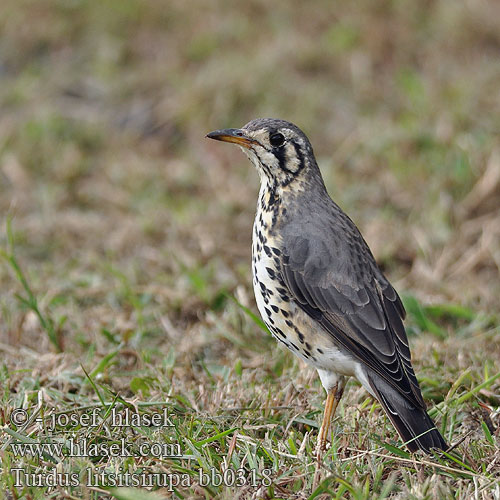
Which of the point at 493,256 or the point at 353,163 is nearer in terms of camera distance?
the point at 493,256

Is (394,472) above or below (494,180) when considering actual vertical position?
below

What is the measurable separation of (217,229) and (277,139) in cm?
252

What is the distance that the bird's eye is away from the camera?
4.60 meters

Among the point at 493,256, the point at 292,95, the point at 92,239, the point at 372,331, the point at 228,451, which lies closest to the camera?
the point at 228,451

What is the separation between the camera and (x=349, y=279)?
4.27 m

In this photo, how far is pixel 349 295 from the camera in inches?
166

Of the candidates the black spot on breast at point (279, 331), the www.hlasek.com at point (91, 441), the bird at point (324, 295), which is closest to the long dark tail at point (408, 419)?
the bird at point (324, 295)

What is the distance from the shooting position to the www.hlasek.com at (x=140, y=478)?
350 centimetres

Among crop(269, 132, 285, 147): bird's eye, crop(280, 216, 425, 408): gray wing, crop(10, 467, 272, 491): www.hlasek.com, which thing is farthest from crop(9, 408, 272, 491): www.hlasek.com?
crop(269, 132, 285, 147): bird's eye

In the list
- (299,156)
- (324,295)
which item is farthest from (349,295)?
(299,156)

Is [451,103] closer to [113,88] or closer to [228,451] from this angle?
[113,88]

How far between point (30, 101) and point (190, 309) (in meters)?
3.95

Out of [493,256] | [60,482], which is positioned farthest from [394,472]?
[493,256]

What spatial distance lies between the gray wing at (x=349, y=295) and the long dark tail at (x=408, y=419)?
0.05 m
